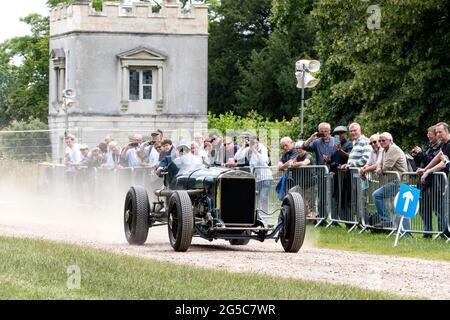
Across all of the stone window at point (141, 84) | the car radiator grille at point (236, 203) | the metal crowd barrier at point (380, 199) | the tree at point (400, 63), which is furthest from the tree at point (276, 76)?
the car radiator grille at point (236, 203)

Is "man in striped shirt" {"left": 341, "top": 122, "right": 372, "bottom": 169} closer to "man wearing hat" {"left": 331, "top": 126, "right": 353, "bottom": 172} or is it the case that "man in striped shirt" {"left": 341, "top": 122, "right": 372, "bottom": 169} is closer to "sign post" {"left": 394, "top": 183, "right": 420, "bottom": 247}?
"man wearing hat" {"left": 331, "top": 126, "right": 353, "bottom": 172}

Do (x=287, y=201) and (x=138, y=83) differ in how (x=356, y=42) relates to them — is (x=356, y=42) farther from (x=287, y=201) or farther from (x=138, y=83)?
(x=138, y=83)

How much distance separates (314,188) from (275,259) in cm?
733

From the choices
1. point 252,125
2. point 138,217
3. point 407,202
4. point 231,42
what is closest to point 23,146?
point 138,217

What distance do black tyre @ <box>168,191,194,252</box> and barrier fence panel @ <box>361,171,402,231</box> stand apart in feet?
14.2

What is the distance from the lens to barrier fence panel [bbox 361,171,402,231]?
984 inches

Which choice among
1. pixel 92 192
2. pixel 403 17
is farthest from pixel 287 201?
pixel 403 17

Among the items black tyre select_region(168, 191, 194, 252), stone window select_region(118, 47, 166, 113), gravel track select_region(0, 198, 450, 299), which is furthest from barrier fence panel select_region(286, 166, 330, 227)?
stone window select_region(118, 47, 166, 113)

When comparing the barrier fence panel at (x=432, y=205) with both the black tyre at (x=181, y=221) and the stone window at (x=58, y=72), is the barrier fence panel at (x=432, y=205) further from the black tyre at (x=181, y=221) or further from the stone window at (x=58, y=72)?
the stone window at (x=58, y=72)

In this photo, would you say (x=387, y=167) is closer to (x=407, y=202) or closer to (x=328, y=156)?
(x=407, y=202)

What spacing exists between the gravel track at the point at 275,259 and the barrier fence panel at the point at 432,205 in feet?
5.97

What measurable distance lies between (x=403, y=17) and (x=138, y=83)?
62483 mm

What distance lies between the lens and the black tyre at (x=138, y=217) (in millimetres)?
23172

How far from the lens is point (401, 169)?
25.2m
